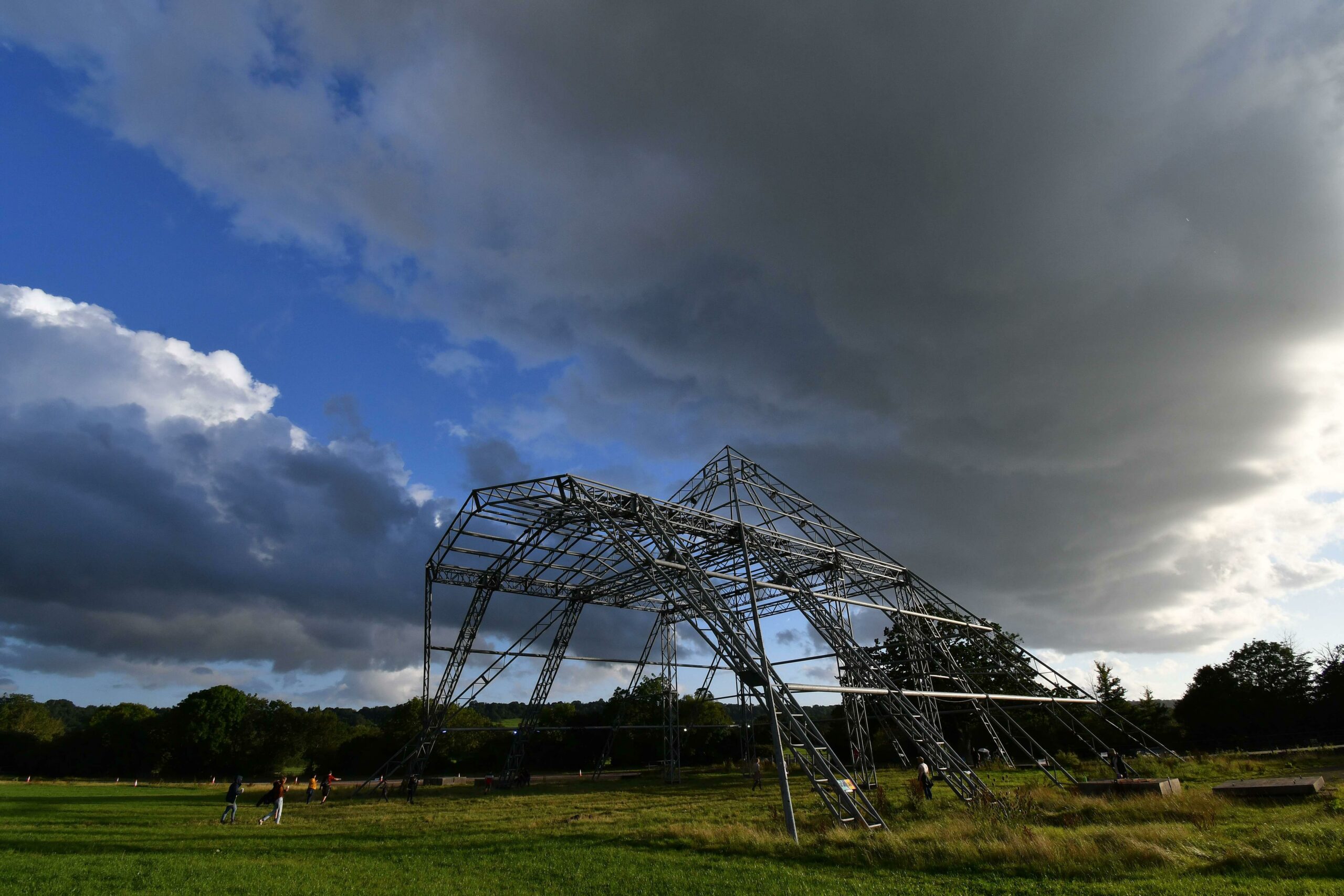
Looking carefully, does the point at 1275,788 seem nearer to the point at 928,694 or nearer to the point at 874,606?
the point at 928,694

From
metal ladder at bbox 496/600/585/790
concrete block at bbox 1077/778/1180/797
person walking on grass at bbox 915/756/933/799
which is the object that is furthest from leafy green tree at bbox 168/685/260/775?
concrete block at bbox 1077/778/1180/797

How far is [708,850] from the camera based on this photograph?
454 inches

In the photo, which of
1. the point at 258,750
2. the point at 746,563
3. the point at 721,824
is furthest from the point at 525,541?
the point at 258,750

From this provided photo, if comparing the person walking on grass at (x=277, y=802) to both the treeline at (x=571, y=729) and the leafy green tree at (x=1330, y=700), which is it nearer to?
the treeline at (x=571, y=729)

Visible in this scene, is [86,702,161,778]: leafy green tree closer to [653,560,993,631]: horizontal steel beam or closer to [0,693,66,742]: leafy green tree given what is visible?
[0,693,66,742]: leafy green tree

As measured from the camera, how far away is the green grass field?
8602 mm

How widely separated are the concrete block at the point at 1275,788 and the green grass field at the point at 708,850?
1.77ft

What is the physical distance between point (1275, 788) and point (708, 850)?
1251cm

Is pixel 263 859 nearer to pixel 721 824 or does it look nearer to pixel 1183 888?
pixel 721 824

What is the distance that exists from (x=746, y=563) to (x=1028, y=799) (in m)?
8.50

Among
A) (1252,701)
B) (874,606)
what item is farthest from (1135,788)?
(1252,701)

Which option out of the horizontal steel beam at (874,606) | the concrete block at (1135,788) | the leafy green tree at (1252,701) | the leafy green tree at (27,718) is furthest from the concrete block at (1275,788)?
the leafy green tree at (27,718)

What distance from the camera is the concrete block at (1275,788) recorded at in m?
13.6

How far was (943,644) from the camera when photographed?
25062 mm
